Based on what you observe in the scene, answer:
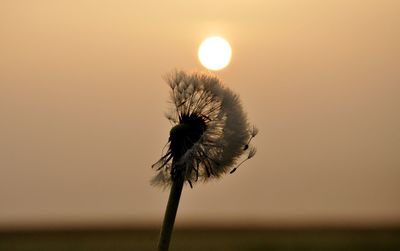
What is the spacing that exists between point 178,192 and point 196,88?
0.65 m

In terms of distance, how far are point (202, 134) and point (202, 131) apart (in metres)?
0.05

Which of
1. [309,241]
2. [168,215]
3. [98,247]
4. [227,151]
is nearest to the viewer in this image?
[168,215]

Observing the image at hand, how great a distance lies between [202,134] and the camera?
4.03 meters

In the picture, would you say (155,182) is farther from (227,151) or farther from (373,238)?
(373,238)

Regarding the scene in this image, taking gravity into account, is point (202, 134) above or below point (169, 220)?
above

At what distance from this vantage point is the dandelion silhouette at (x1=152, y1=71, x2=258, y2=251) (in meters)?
3.85

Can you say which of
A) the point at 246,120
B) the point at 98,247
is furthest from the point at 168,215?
the point at 98,247

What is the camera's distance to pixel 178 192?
12.1ft

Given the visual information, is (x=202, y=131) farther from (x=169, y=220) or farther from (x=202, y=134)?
(x=169, y=220)

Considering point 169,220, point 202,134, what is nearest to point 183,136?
point 202,134

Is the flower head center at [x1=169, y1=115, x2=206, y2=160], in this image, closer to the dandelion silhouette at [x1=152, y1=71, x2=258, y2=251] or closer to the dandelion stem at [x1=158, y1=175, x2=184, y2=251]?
the dandelion silhouette at [x1=152, y1=71, x2=258, y2=251]

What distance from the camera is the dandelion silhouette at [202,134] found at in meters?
3.85

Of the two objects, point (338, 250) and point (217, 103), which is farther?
point (338, 250)

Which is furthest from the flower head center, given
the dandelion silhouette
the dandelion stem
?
the dandelion stem
